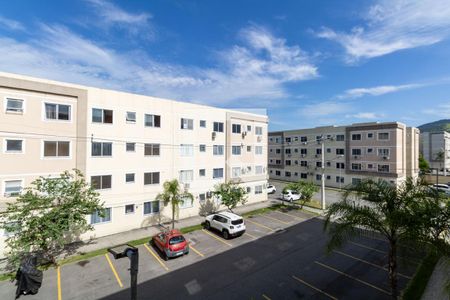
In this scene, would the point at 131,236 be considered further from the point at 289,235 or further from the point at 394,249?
the point at 394,249

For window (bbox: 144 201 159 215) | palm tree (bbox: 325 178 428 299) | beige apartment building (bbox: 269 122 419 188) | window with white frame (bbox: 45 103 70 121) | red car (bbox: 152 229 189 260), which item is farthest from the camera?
beige apartment building (bbox: 269 122 419 188)

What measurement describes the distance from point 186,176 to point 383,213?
60.7ft

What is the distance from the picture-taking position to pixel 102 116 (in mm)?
19328

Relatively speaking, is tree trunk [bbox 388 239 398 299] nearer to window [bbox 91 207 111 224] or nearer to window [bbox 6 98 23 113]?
window [bbox 91 207 111 224]

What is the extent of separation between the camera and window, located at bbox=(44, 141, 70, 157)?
16812 millimetres

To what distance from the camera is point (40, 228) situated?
13930 millimetres

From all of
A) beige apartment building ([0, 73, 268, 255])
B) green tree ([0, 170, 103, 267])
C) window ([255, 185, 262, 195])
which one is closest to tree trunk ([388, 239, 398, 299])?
green tree ([0, 170, 103, 267])

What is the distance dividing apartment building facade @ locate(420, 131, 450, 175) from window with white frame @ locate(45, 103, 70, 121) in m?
95.1

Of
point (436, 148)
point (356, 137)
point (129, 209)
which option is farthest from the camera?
point (436, 148)

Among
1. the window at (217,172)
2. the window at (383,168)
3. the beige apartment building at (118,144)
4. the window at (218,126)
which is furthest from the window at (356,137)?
the window at (217,172)

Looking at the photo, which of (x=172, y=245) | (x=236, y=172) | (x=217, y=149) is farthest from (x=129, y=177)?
(x=236, y=172)

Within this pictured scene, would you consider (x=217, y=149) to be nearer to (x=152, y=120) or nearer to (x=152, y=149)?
(x=152, y=149)

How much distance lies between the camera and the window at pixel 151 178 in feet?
72.0

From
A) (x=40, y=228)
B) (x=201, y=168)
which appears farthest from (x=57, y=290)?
(x=201, y=168)
